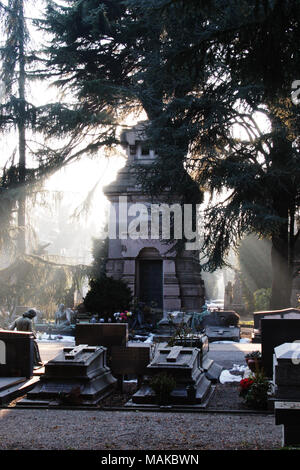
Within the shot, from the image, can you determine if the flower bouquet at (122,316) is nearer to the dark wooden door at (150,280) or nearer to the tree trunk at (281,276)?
the dark wooden door at (150,280)

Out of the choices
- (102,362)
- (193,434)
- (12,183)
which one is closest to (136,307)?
(12,183)

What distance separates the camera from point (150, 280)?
955 inches

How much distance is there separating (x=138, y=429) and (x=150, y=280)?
17326 mm

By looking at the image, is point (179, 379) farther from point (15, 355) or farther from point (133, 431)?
point (15, 355)

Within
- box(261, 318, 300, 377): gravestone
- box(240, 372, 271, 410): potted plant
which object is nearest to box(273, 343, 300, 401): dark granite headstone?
box(240, 372, 271, 410): potted plant

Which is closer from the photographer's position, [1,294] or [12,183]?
[1,294]

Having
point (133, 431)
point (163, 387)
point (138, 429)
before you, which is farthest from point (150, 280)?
point (133, 431)

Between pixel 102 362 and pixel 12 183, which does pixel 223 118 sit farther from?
pixel 102 362

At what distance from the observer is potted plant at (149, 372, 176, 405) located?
8703 millimetres

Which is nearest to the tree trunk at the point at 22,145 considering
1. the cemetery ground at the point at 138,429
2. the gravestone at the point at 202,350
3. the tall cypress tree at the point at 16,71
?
the tall cypress tree at the point at 16,71

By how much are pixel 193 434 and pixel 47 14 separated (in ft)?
72.8

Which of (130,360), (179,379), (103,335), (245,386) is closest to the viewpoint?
(245,386)

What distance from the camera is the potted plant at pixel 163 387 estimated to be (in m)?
8.70

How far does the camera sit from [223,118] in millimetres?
19234
